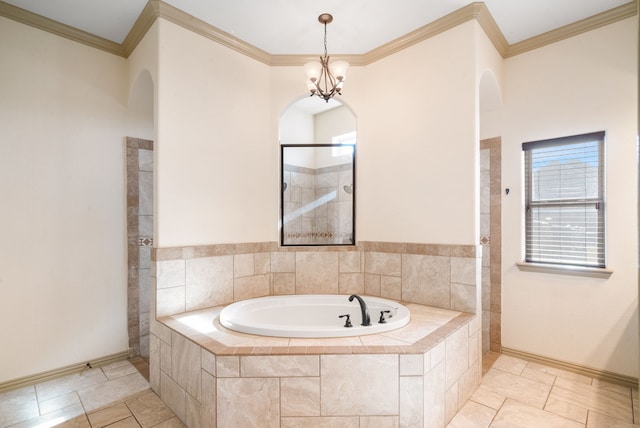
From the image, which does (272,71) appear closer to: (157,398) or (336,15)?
(336,15)

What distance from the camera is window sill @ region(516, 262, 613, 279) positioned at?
2.42m

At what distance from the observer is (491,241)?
303 cm

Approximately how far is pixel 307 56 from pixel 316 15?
0.61 metres

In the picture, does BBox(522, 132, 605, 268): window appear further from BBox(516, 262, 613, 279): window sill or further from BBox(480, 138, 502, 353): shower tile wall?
BBox(480, 138, 502, 353): shower tile wall

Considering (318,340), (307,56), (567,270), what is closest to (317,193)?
(307,56)

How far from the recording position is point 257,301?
272 cm

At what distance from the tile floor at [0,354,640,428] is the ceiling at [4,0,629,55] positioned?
2923 mm

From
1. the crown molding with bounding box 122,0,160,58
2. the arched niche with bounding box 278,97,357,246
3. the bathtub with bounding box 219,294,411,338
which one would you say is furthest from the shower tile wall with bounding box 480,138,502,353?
the crown molding with bounding box 122,0,160,58

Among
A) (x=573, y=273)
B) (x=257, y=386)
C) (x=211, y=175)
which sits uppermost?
(x=211, y=175)

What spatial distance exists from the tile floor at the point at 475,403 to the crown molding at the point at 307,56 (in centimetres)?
285

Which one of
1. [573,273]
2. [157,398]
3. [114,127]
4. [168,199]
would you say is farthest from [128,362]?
[573,273]

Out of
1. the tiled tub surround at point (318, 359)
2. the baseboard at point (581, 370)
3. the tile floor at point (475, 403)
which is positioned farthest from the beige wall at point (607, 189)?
the tiled tub surround at point (318, 359)

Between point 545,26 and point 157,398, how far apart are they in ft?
14.0

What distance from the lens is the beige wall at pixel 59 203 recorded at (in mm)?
2354
